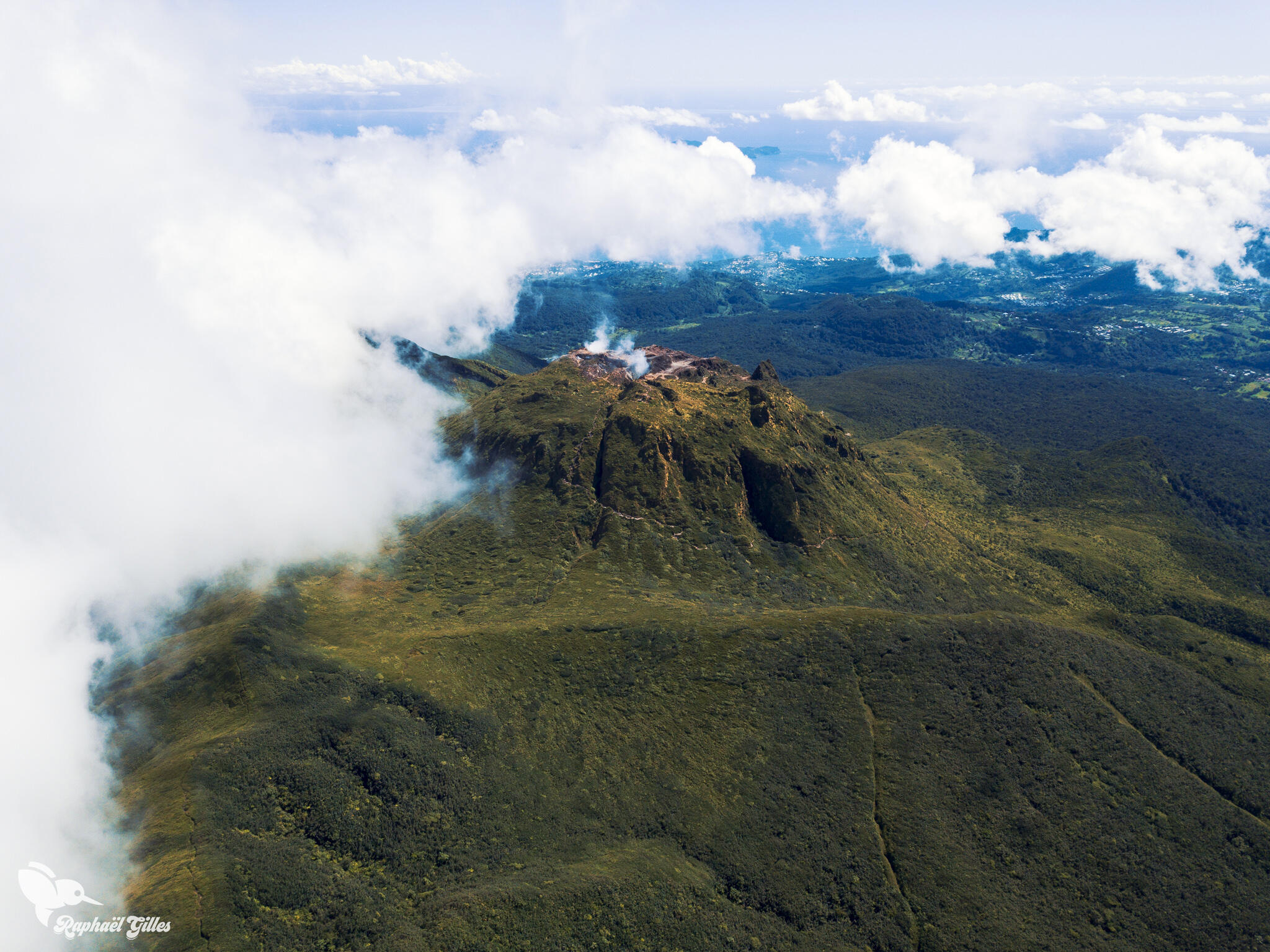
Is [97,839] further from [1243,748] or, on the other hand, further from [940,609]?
[1243,748]
